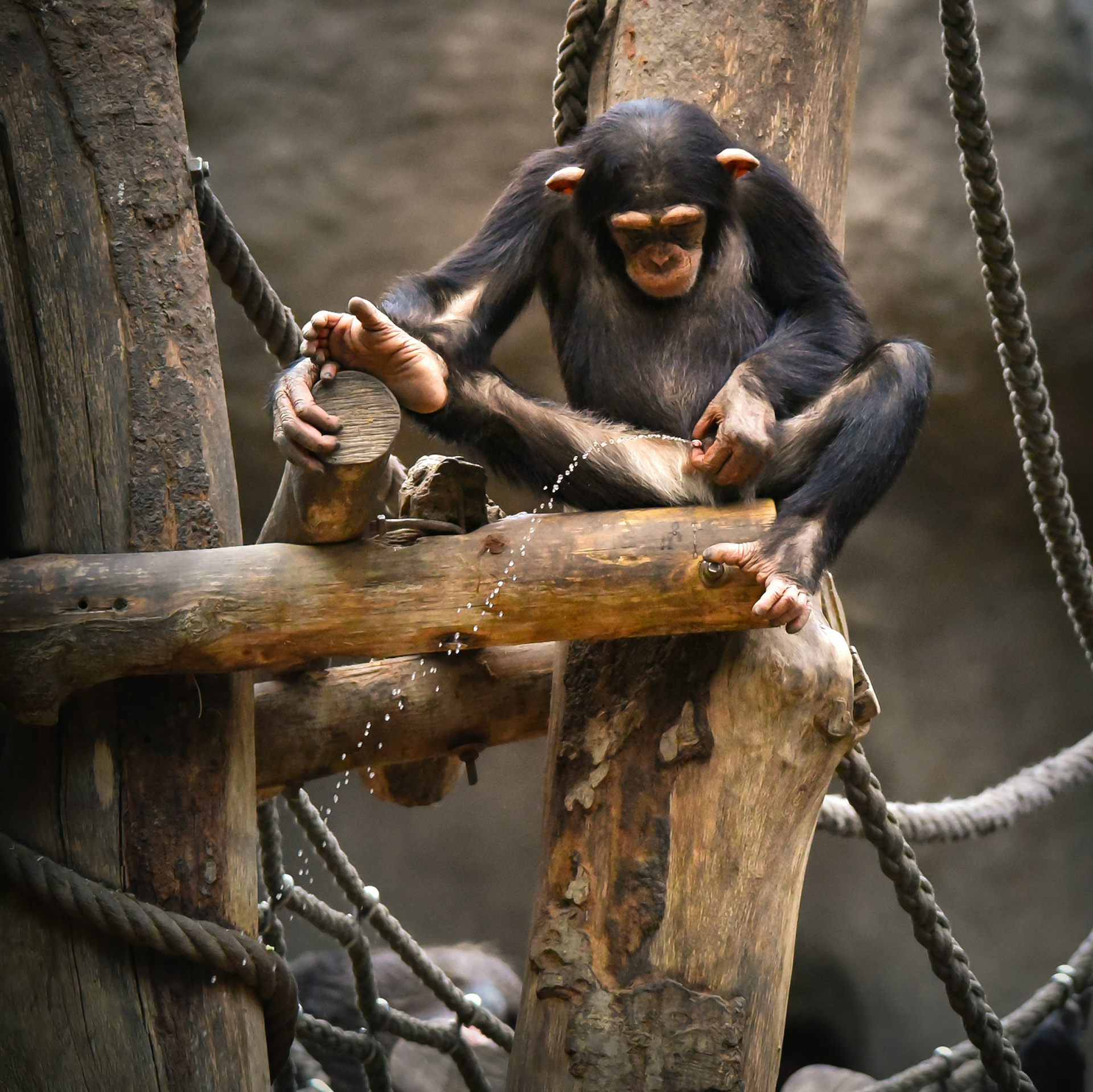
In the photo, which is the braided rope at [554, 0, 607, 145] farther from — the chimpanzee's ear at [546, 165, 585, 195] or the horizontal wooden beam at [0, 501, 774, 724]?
the horizontal wooden beam at [0, 501, 774, 724]

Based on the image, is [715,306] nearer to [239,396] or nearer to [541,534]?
[541,534]

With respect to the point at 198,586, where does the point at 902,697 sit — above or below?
below

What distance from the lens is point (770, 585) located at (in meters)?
1.81

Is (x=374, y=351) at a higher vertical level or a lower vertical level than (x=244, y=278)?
lower

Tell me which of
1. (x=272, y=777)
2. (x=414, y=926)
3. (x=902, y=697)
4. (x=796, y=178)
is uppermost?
(x=796, y=178)

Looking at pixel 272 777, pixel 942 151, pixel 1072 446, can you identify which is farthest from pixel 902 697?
pixel 272 777

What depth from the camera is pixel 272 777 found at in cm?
243

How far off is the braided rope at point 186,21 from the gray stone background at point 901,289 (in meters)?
3.01

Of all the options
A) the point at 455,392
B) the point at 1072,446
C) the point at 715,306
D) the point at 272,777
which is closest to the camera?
the point at 455,392

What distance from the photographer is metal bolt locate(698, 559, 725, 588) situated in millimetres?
1836

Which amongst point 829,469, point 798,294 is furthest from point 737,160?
point 829,469

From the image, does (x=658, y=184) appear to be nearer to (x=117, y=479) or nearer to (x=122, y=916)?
(x=117, y=479)

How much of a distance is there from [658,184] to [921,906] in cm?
169

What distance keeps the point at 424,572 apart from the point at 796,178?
1189 mm
